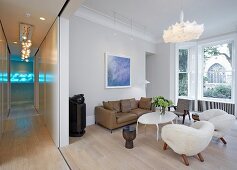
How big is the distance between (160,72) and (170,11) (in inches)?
119

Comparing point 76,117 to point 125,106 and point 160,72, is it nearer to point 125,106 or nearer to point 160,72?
point 125,106

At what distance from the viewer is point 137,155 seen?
262 centimetres

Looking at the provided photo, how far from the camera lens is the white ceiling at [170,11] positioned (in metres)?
3.73

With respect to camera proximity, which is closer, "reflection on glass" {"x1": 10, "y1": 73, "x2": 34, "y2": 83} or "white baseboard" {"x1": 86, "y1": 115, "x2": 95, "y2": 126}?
"white baseboard" {"x1": 86, "y1": 115, "x2": 95, "y2": 126}

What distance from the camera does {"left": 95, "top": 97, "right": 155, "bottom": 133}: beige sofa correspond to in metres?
3.77

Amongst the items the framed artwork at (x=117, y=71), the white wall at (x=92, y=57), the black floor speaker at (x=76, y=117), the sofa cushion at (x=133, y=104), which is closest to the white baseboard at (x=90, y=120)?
the white wall at (x=92, y=57)

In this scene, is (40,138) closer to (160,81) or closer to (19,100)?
(160,81)

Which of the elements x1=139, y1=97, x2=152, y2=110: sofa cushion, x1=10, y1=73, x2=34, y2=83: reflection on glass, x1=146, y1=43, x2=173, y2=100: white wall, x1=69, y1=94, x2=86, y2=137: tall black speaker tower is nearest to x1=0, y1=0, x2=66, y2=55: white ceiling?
x1=69, y1=94, x2=86, y2=137: tall black speaker tower

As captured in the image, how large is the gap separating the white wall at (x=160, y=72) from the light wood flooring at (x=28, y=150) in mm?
5074

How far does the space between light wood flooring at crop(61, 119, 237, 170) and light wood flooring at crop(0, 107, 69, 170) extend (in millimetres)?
244

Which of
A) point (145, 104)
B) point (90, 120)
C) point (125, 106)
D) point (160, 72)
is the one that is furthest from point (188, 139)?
point (160, 72)

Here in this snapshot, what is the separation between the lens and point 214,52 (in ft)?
19.2

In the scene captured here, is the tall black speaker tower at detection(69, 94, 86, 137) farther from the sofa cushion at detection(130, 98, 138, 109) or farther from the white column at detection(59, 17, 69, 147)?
the sofa cushion at detection(130, 98, 138, 109)

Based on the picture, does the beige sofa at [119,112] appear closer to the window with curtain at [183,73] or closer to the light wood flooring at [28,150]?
the light wood flooring at [28,150]
